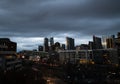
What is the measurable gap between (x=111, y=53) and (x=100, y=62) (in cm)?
1453

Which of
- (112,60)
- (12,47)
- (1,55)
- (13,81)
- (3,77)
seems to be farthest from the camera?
(112,60)

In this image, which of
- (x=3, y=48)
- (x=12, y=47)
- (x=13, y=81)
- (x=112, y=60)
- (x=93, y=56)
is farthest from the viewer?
(x=93, y=56)

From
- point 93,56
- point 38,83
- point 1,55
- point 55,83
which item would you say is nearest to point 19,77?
point 38,83

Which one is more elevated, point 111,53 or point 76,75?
point 111,53

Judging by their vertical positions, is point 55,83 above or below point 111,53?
below

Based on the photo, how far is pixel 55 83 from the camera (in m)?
73.8

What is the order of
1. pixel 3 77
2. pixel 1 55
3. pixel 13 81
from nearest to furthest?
1. pixel 13 81
2. pixel 3 77
3. pixel 1 55

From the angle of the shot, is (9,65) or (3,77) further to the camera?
(9,65)

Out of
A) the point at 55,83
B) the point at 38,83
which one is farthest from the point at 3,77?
the point at 55,83

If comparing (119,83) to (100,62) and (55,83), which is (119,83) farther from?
(100,62)

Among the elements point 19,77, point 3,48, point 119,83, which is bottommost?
point 119,83

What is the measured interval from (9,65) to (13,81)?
186 feet

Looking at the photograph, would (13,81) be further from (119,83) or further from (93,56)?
(93,56)

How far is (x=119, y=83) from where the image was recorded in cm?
7356
